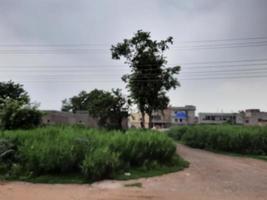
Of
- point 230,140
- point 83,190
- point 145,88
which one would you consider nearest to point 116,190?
point 83,190

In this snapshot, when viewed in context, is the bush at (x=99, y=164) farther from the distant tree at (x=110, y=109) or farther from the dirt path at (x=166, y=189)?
the distant tree at (x=110, y=109)

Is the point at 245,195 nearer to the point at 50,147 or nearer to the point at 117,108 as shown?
the point at 50,147

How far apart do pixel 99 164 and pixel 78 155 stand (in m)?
1.02

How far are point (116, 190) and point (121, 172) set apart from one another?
2112 millimetres

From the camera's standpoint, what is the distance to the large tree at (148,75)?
26080 millimetres

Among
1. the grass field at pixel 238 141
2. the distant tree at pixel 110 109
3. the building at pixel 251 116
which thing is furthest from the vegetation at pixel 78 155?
the building at pixel 251 116

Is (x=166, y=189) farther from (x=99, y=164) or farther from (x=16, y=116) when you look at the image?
(x=16, y=116)

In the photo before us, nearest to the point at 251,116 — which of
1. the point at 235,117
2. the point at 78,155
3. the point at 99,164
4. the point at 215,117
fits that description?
the point at 235,117

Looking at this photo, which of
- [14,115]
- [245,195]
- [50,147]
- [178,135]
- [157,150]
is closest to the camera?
[245,195]

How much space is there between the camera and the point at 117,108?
2795cm

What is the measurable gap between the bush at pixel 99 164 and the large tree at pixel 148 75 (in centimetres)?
1409

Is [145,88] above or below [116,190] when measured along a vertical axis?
above

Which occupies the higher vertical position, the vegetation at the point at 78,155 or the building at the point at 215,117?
the building at the point at 215,117

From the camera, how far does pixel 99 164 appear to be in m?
11.6
